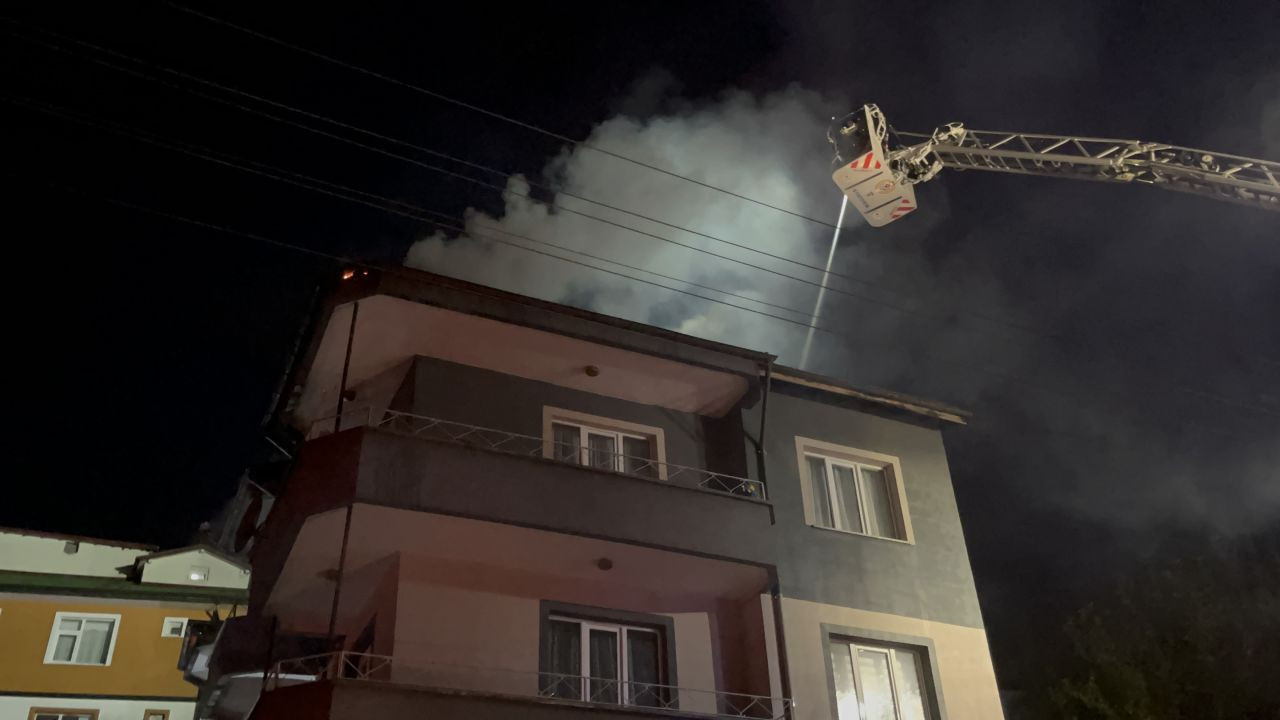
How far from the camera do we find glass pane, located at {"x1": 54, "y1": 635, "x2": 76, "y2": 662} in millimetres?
31719

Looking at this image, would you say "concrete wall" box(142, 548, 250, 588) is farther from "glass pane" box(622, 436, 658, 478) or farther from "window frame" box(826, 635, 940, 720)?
"window frame" box(826, 635, 940, 720)

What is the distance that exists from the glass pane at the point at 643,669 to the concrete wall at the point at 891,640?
223cm

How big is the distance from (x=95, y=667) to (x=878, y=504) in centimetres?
2652

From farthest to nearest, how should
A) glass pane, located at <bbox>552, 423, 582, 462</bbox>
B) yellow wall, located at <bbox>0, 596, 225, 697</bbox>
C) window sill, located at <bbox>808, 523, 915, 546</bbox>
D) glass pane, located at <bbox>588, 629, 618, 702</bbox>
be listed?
yellow wall, located at <bbox>0, 596, 225, 697</bbox> → window sill, located at <bbox>808, 523, 915, 546</bbox> → glass pane, located at <bbox>552, 423, 582, 462</bbox> → glass pane, located at <bbox>588, 629, 618, 702</bbox>

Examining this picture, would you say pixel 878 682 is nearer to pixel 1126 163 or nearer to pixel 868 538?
pixel 868 538

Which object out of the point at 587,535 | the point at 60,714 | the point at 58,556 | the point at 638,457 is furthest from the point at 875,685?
the point at 58,556

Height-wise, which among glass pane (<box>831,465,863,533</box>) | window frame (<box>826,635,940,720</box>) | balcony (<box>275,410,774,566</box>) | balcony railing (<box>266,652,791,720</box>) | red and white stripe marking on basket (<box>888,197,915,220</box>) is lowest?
balcony railing (<box>266,652,791,720</box>)

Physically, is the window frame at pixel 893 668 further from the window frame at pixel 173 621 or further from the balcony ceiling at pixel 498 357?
the window frame at pixel 173 621

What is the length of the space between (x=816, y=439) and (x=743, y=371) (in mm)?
2120


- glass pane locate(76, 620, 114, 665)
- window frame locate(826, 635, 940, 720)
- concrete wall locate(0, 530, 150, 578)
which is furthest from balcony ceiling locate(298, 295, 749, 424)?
concrete wall locate(0, 530, 150, 578)

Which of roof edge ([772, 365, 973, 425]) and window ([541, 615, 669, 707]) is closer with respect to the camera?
window ([541, 615, 669, 707])

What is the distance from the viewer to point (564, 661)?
1581 centimetres

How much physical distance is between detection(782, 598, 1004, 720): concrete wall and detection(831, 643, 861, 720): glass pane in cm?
30

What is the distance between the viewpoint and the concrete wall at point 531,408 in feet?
56.6
